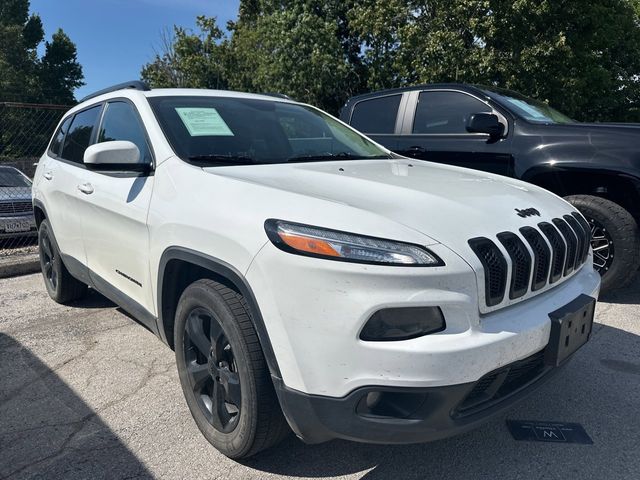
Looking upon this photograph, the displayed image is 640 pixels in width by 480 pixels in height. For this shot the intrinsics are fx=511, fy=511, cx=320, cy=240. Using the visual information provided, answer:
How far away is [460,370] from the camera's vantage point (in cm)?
169

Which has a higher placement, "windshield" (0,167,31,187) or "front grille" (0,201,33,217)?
"windshield" (0,167,31,187)

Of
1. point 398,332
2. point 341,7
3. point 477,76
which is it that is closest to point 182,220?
point 398,332

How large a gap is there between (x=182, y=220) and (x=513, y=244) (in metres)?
1.39

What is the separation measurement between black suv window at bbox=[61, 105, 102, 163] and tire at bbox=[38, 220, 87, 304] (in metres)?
0.70

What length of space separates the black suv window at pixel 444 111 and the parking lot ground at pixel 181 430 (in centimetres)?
237

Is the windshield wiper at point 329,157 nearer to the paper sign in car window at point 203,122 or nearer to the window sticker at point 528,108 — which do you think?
the paper sign in car window at point 203,122

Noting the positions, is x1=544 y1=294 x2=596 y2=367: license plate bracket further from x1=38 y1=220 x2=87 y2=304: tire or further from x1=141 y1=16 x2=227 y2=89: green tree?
x1=141 y1=16 x2=227 y2=89: green tree

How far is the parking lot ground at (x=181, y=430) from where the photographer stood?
2.20m

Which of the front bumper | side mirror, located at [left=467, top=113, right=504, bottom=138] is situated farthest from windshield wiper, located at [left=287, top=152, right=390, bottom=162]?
side mirror, located at [left=467, top=113, right=504, bottom=138]

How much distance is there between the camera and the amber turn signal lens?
5.75ft

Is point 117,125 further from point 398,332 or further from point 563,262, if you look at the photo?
point 563,262

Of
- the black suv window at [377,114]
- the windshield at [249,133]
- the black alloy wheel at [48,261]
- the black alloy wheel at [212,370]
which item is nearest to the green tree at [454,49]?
the black suv window at [377,114]

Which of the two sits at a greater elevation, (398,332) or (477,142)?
(477,142)

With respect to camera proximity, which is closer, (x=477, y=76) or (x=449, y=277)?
(x=449, y=277)
